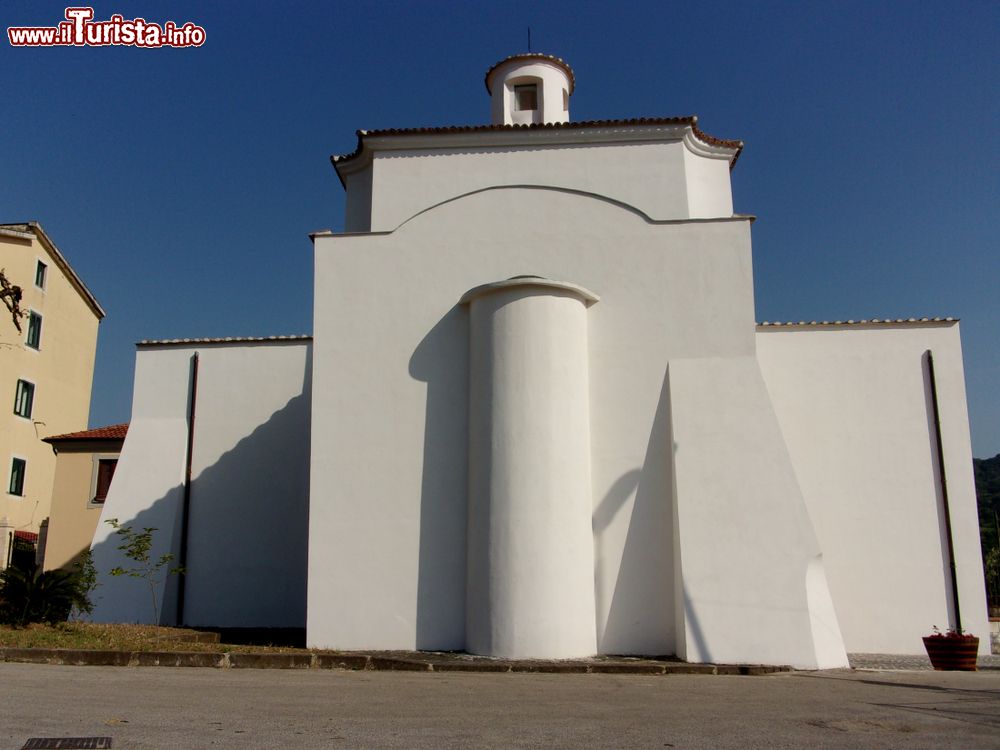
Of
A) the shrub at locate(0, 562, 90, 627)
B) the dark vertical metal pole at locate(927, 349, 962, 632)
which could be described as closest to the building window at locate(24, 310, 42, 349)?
the shrub at locate(0, 562, 90, 627)

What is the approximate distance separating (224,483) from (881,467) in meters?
12.1

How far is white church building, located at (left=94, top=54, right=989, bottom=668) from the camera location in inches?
487

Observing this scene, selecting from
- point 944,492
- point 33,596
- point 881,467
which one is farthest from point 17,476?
point 944,492

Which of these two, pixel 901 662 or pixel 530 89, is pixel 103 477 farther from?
pixel 901 662

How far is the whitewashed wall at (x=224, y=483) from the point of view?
16.6m

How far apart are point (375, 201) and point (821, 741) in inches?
439

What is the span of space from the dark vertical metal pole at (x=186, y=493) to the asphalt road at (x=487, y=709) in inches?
222

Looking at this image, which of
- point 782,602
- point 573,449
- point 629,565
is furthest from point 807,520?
point 573,449

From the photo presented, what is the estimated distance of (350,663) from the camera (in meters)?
11.9

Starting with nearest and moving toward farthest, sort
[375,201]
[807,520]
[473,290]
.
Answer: [807,520]
[473,290]
[375,201]

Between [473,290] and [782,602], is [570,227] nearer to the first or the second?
[473,290]

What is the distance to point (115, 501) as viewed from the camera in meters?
17.5

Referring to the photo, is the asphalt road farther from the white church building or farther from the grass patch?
the white church building

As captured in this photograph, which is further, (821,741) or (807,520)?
(807,520)
